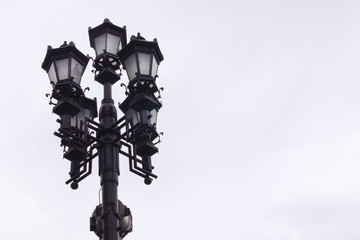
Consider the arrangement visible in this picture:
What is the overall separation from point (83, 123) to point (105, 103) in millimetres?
484

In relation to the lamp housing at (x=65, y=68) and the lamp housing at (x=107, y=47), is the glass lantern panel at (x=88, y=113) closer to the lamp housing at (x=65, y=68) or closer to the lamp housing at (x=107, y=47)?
the lamp housing at (x=107, y=47)

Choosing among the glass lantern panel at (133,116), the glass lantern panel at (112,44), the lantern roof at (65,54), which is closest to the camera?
the lantern roof at (65,54)

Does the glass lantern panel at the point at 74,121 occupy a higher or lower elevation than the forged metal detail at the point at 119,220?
higher

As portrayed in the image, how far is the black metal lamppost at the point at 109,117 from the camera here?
927 cm

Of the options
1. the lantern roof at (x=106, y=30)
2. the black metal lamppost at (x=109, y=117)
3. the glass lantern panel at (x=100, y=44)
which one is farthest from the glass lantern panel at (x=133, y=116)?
the lantern roof at (x=106, y=30)

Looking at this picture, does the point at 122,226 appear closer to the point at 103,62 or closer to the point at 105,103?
the point at 105,103

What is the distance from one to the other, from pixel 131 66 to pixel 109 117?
2.71 feet

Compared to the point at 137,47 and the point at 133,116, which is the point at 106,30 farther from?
the point at 133,116

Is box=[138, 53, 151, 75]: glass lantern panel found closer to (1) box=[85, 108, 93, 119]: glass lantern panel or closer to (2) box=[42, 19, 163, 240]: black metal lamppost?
(2) box=[42, 19, 163, 240]: black metal lamppost

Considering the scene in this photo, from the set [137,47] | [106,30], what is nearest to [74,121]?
[106,30]

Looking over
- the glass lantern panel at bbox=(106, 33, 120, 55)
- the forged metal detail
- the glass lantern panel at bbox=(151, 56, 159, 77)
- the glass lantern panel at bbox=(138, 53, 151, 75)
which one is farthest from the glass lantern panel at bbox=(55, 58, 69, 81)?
the forged metal detail

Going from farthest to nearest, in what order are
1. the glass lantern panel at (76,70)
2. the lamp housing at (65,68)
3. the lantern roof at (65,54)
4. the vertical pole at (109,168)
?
1. the lantern roof at (65,54)
2. the glass lantern panel at (76,70)
3. the lamp housing at (65,68)
4. the vertical pole at (109,168)

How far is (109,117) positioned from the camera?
9.77 metres

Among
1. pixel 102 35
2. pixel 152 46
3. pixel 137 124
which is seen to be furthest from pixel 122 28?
pixel 137 124
